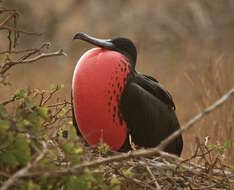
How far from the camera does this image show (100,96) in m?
2.67

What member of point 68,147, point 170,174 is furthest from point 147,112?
point 68,147

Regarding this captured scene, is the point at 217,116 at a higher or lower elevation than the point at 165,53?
lower

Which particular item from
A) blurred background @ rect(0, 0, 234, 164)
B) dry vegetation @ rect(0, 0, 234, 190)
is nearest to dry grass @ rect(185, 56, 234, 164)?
dry vegetation @ rect(0, 0, 234, 190)

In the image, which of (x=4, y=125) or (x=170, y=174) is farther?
(x=170, y=174)

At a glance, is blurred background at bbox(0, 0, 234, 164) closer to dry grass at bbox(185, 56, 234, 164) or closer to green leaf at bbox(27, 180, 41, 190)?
dry grass at bbox(185, 56, 234, 164)

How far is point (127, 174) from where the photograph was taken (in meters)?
1.93

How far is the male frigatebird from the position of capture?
8.77 ft

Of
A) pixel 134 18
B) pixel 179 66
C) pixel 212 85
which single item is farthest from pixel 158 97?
pixel 134 18

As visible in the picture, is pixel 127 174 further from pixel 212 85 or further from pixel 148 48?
pixel 148 48

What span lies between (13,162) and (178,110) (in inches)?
170

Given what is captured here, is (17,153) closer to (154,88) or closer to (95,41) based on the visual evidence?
(95,41)

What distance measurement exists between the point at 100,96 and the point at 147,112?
0.85 feet

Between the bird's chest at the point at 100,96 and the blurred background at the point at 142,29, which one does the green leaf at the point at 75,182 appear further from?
the blurred background at the point at 142,29

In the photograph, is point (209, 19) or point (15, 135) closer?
point (15, 135)
